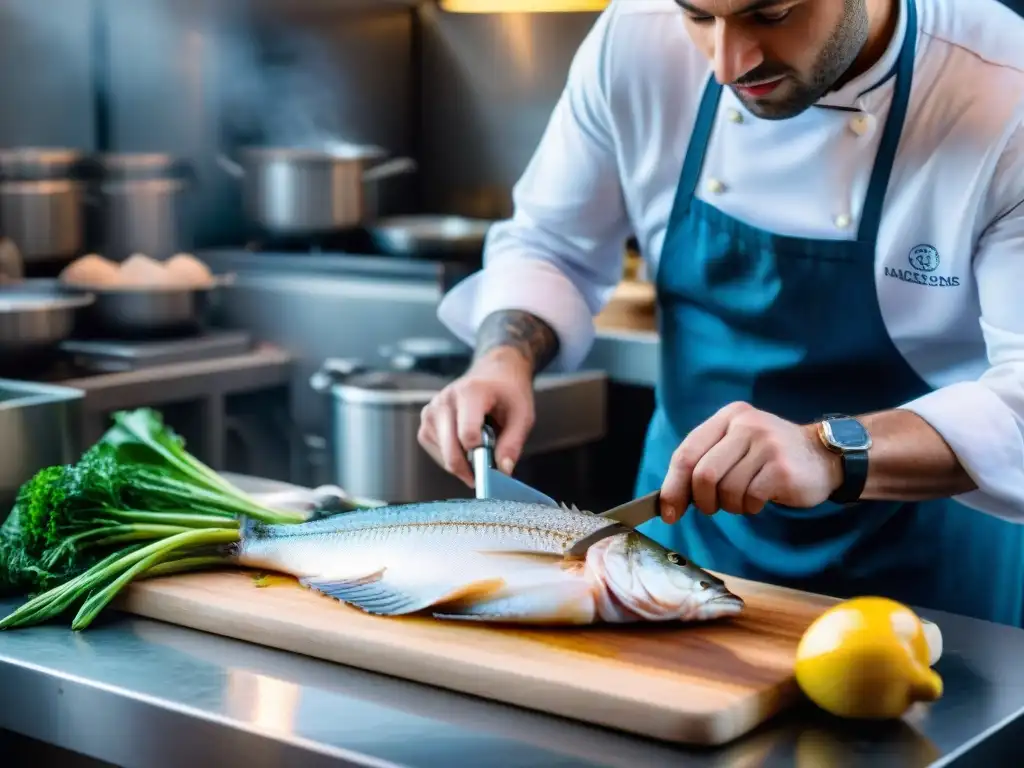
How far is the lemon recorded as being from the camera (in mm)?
1250

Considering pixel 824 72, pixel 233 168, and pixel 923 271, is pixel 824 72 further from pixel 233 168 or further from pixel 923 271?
pixel 233 168

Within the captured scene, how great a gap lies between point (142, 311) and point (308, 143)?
116cm

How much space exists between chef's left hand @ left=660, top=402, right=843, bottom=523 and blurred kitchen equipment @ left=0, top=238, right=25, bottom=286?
6.60 feet

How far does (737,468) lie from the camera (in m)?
1.49

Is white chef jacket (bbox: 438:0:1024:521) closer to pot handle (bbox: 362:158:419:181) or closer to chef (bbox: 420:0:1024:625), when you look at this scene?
chef (bbox: 420:0:1024:625)

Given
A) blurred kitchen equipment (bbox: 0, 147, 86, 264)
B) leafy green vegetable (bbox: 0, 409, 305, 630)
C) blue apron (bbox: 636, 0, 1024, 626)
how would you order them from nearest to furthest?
leafy green vegetable (bbox: 0, 409, 305, 630) → blue apron (bbox: 636, 0, 1024, 626) → blurred kitchen equipment (bbox: 0, 147, 86, 264)

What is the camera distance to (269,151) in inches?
139

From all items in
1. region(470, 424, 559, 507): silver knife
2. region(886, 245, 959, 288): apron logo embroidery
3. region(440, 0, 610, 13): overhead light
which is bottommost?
region(470, 424, 559, 507): silver knife

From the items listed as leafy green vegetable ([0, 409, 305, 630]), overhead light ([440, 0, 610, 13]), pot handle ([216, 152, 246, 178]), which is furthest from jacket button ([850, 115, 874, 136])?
pot handle ([216, 152, 246, 178])

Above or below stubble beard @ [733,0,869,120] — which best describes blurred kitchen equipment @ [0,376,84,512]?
below

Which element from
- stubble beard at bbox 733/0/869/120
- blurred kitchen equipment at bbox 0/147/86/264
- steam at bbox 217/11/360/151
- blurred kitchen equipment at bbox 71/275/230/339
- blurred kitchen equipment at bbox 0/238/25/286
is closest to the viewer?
stubble beard at bbox 733/0/869/120

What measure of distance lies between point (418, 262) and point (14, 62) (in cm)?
105

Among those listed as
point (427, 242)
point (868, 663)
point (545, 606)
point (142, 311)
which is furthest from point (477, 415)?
point (427, 242)

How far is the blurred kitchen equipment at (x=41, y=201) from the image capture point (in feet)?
10.5
